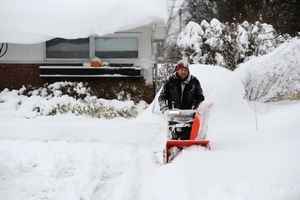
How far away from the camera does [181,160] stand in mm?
9203

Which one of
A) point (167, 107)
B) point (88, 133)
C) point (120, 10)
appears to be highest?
point (120, 10)

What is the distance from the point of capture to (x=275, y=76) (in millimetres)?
16438

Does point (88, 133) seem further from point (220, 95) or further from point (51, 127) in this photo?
point (220, 95)

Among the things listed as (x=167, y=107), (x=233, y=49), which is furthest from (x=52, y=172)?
(x=233, y=49)

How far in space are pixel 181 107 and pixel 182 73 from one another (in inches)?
22.9

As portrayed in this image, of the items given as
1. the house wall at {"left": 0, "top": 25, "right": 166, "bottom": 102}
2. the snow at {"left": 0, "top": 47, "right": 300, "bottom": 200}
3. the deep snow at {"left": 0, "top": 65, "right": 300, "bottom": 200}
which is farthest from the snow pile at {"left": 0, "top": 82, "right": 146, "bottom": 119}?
the deep snow at {"left": 0, "top": 65, "right": 300, "bottom": 200}

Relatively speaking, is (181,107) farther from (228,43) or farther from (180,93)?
(228,43)

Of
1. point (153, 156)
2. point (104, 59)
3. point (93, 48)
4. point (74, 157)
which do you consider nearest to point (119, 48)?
point (104, 59)

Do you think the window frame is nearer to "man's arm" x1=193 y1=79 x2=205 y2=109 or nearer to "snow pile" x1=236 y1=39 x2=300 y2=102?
"snow pile" x1=236 y1=39 x2=300 y2=102

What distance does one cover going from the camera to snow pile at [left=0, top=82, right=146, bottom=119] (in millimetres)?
16344

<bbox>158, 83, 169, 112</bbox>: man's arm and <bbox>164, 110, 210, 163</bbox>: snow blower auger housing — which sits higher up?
<bbox>158, 83, 169, 112</bbox>: man's arm

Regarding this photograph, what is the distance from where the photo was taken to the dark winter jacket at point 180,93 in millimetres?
10148

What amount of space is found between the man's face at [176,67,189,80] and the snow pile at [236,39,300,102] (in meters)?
6.68

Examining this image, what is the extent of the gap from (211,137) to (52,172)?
4005 millimetres
